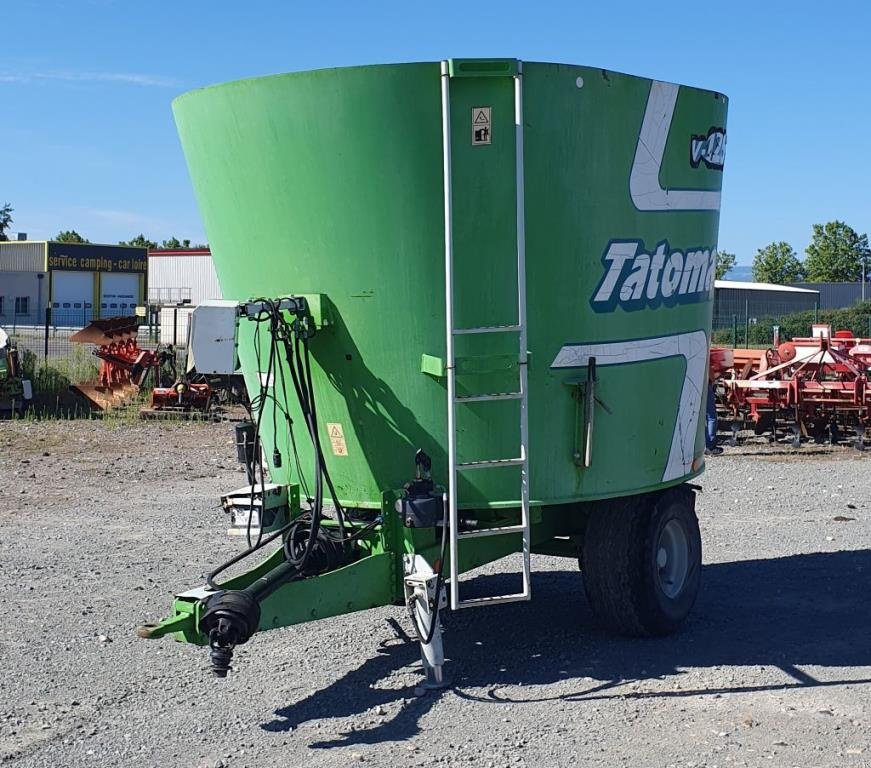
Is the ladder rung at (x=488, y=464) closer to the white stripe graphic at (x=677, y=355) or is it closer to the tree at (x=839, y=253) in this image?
the white stripe graphic at (x=677, y=355)

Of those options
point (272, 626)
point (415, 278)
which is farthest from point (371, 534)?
point (415, 278)

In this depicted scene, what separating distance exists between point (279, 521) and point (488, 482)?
1.34m

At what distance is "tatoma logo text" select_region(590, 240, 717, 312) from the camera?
634cm

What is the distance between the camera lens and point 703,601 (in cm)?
794

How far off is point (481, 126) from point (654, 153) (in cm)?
116

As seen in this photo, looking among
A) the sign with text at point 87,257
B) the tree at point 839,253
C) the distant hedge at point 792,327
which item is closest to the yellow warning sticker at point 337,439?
the distant hedge at point 792,327

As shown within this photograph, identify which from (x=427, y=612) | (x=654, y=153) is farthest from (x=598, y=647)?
(x=654, y=153)

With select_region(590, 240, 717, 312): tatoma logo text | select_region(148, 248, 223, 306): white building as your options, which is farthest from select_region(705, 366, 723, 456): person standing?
select_region(148, 248, 223, 306): white building

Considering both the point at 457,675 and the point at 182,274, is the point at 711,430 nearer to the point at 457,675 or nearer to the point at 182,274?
the point at 457,675

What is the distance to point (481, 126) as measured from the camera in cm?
592

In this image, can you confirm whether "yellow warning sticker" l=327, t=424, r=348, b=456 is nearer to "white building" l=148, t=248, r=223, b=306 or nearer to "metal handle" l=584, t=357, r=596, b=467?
"metal handle" l=584, t=357, r=596, b=467

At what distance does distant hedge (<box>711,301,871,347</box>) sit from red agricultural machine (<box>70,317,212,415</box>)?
70.9ft

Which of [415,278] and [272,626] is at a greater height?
[415,278]

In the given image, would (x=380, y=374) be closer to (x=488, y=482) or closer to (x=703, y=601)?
(x=488, y=482)
